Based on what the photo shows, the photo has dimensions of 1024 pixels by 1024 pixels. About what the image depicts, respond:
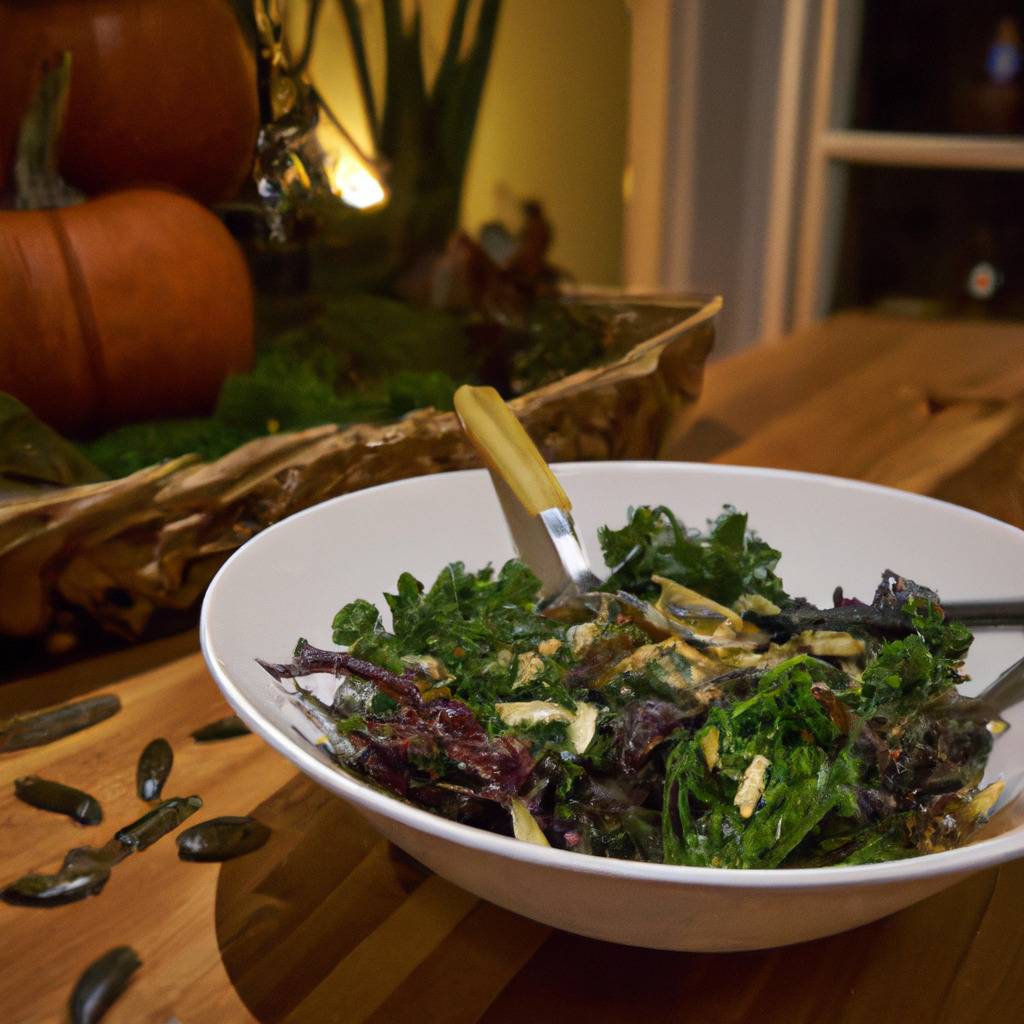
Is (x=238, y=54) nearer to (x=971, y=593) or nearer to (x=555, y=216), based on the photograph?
(x=971, y=593)

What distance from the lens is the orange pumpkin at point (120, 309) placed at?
2.91ft

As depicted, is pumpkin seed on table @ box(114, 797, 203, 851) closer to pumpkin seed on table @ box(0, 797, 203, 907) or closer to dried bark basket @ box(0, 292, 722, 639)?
pumpkin seed on table @ box(0, 797, 203, 907)

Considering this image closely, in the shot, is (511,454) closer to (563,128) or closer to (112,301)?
(112,301)

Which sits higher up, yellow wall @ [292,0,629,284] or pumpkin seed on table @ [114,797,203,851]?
yellow wall @ [292,0,629,284]

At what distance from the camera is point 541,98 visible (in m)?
2.48

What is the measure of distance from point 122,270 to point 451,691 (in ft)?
1.90

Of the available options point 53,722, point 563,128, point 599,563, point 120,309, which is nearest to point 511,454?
point 599,563

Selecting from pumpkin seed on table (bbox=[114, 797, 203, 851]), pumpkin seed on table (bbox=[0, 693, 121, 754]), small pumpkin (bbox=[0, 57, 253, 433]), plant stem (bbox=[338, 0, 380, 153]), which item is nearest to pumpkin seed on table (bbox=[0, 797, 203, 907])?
pumpkin seed on table (bbox=[114, 797, 203, 851])

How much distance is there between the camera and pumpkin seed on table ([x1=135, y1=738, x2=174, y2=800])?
630 millimetres

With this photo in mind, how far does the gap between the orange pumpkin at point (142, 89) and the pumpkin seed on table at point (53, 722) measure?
18.3 inches

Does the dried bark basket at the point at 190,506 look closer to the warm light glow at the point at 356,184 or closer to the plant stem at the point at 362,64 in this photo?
the warm light glow at the point at 356,184

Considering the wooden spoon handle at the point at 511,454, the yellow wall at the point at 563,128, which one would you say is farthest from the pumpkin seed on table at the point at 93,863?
the yellow wall at the point at 563,128

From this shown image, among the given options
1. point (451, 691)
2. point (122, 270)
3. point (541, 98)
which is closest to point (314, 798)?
point (451, 691)

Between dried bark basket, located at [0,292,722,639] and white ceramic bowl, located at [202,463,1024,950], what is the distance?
0.12 m
